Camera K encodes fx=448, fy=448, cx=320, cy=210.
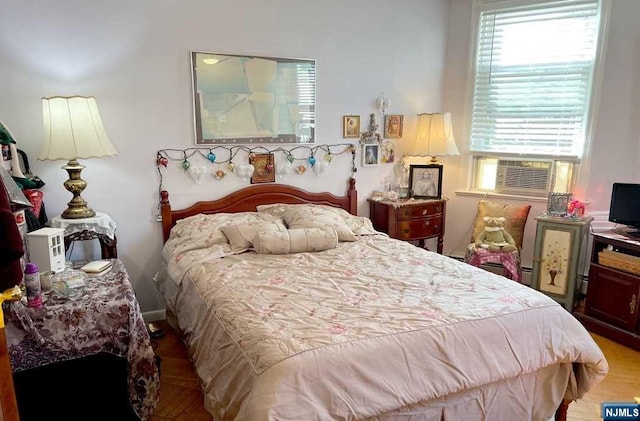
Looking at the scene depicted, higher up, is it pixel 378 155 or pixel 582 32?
pixel 582 32

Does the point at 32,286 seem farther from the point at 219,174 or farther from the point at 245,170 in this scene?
the point at 245,170

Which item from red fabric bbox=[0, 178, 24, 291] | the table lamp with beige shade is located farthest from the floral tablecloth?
the table lamp with beige shade

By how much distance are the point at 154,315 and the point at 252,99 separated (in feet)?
5.75

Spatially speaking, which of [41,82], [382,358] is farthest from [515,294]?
[41,82]

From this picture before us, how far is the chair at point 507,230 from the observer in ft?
11.8

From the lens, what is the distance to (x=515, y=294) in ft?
6.95

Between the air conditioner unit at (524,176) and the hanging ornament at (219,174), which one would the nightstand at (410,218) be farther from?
the hanging ornament at (219,174)

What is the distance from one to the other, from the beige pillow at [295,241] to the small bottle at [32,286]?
1210 mm

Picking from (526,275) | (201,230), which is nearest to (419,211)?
(526,275)

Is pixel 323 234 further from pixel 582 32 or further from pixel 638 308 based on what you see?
pixel 582 32

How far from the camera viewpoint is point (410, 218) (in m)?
3.78

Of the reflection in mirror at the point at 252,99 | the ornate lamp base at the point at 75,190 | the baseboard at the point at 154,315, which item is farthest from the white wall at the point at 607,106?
the ornate lamp base at the point at 75,190

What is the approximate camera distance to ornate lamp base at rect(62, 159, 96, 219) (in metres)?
2.58

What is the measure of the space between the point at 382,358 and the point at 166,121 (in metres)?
2.26
